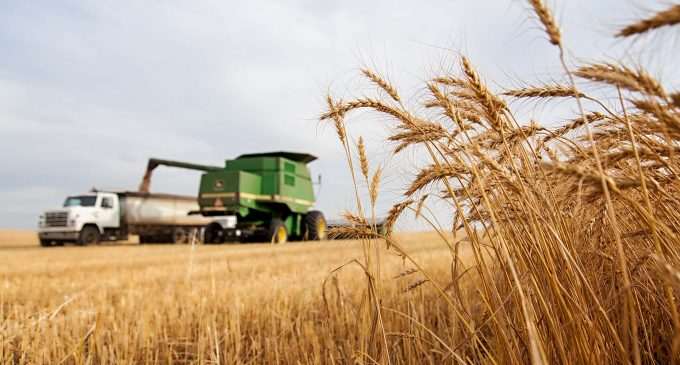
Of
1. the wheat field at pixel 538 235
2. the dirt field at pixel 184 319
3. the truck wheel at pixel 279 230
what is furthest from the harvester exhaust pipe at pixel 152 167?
the wheat field at pixel 538 235

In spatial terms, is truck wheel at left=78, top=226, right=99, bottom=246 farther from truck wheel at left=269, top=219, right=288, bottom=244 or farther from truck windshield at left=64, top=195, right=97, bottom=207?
truck wheel at left=269, top=219, right=288, bottom=244

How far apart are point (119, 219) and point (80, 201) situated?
1.89 metres

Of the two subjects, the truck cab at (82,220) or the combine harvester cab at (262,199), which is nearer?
the combine harvester cab at (262,199)

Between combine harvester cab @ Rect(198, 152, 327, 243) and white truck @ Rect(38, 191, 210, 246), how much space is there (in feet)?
13.7

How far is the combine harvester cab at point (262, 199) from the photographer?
17.1 m

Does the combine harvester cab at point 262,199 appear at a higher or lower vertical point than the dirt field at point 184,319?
higher

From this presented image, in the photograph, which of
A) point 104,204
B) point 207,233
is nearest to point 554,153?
point 207,233

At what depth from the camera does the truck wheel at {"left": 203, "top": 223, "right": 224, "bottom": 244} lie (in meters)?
19.0

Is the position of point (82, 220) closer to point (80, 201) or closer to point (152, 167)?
point (80, 201)

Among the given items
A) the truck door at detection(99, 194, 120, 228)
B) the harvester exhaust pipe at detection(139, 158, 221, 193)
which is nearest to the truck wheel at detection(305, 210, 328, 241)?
the harvester exhaust pipe at detection(139, 158, 221, 193)

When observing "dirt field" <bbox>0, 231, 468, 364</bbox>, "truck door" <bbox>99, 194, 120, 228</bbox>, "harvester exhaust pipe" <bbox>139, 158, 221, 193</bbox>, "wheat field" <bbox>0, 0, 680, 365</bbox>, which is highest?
"harvester exhaust pipe" <bbox>139, 158, 221, 193</bbox>

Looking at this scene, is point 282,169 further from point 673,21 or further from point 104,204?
point 673,21

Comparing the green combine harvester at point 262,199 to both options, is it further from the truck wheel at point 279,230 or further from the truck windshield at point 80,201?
the truck windshield at point 80,201

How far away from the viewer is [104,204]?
70.6ft
